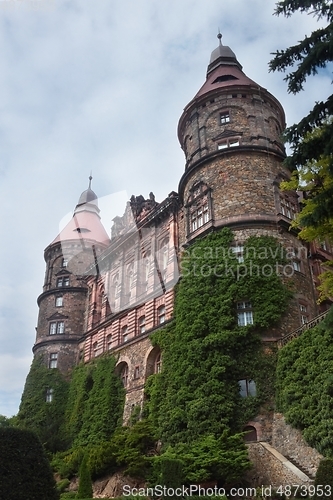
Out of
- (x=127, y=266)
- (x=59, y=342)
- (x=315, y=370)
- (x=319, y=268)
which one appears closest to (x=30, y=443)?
(x=315, y=370)

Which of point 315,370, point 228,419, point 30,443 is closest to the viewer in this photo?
point 30,443

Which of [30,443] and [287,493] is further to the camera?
[287,493]

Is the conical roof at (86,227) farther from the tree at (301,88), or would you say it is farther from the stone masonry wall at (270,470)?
the tree at (301,88)

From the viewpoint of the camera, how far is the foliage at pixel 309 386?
19281 mm

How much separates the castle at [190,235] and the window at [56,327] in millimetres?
94

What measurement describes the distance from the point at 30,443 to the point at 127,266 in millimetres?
28307

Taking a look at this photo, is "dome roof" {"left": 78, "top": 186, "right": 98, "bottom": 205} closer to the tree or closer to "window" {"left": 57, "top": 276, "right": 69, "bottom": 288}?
"window" {"left": 57, "top": 276, "right": 69, "bottom": 288}

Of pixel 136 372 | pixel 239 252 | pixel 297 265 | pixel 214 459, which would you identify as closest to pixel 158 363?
Answer: pixel 136 372

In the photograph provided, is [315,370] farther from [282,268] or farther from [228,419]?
[282,268]

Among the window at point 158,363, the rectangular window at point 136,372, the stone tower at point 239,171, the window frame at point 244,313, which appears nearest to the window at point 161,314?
the window at point 158,363

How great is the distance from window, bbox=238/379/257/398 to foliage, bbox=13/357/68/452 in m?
19.7

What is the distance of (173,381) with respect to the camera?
2619cm

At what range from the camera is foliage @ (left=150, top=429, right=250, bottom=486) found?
65.2ft

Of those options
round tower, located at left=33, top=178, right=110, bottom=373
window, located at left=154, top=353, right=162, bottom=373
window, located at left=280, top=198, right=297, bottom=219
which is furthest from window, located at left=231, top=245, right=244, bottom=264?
round tower, located at left=33, top=178, right=110, bottom=373
